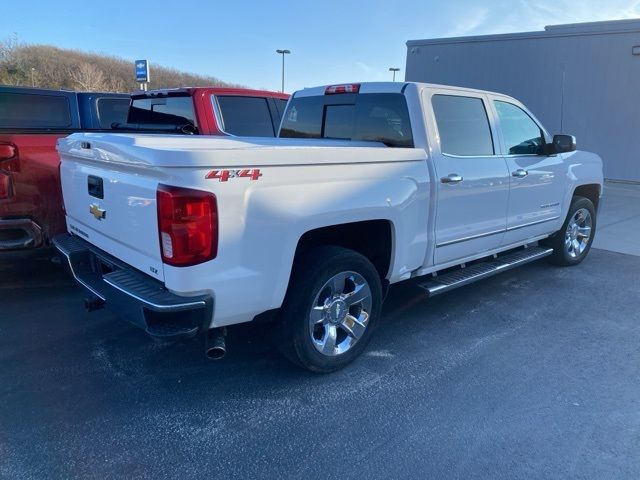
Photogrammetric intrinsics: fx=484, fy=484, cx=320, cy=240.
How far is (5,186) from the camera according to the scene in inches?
168

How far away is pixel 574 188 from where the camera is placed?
561 cm

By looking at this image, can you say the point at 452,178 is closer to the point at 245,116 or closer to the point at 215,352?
the point at 215,352

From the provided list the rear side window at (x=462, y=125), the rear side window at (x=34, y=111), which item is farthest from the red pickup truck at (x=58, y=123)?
the rear side window at (x=462, y=125)

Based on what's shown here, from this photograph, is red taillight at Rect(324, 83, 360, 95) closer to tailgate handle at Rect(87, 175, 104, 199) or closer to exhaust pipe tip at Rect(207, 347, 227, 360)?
tailgate handle at Rect(87, 175, 104, 199)

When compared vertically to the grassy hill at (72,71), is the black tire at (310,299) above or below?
below

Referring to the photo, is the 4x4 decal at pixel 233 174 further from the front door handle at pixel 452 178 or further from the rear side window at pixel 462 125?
the rear side window at pixel 462 125

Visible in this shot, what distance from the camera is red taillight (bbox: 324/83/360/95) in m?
4.19

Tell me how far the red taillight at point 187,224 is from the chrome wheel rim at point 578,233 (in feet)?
15.7

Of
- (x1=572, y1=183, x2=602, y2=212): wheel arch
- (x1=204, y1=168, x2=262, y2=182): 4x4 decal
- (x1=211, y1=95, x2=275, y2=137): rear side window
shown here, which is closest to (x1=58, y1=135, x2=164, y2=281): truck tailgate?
(x1=204, y1=168, x2=262, y2=182): 4x4 decal

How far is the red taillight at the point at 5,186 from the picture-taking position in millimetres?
4262

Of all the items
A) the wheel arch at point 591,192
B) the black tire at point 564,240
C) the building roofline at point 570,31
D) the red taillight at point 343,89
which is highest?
the building roofline at point 570,31

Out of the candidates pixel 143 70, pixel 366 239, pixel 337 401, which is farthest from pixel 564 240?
pixel 143 70

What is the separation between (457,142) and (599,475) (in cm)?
259

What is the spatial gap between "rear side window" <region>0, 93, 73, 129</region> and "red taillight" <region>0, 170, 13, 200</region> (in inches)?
66.7
